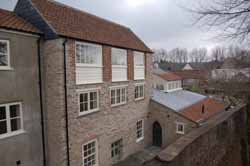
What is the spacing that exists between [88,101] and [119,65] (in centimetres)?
370

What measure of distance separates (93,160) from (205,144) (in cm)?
711

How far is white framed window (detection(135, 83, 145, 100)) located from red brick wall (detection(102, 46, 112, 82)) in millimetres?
3650

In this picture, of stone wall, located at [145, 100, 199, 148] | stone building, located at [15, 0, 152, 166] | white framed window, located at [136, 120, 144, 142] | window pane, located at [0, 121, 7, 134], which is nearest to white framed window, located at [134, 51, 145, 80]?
stone building, located at [15, 0, 152, 166]

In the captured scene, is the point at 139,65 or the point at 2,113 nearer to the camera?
the point at 2,113

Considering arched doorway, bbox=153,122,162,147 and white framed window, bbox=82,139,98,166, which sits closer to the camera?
white framed window, bbox=82,139,98,166

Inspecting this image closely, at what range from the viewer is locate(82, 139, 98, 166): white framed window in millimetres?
9617

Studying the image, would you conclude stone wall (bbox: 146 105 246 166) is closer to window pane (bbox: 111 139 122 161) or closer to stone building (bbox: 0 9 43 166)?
stone building (bbox: 0 9 43 166)

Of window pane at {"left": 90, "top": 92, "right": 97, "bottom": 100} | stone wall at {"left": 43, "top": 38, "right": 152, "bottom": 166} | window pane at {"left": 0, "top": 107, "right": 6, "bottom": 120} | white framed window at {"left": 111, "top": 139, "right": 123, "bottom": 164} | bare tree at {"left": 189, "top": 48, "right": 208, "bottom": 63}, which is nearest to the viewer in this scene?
window pane at {"left": 0, "top": 107, "right": 6, "bottom": 120}

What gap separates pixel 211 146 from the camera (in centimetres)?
589

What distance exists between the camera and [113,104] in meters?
11.4

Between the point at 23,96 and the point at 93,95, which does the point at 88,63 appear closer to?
the point at 93,95

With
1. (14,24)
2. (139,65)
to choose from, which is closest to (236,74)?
(139,65)

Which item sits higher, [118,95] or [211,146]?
[118,95]

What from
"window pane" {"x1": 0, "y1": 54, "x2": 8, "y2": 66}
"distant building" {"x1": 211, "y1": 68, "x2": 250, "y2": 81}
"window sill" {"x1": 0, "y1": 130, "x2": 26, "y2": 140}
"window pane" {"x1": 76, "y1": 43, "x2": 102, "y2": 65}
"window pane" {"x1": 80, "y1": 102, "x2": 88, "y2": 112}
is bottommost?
"window sill" {"x1": 0, "y1": 130, "x2": 26, "y2": 140}
